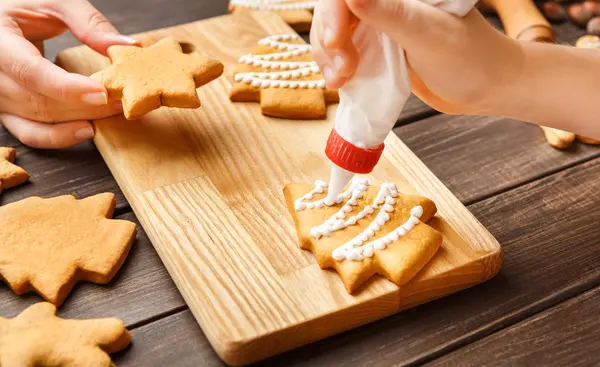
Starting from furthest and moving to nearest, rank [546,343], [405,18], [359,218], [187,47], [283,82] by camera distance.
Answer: [187,47] < [283,82] < [359,218] < [546,343] < [405,18]

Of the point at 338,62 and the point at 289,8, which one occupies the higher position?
the point at 338,62

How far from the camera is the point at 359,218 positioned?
1020 mm

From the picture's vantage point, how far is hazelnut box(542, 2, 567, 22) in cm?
153

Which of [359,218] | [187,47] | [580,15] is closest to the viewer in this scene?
[359,218]

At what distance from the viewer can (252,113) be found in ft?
4.11

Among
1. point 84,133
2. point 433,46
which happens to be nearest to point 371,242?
point 433,46

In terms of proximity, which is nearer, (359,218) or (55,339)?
(55,339)

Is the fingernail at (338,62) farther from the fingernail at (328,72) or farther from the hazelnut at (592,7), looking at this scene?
the hazelnut at (592,7)

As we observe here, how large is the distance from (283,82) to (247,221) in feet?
1.05

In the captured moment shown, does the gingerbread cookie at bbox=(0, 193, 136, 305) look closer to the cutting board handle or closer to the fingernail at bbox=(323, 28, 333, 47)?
the fingernail at bbox=(323, 28, 333, 47)

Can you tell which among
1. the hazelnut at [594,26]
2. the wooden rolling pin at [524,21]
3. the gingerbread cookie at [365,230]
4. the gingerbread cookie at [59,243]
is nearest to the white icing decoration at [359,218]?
the gingerbread cookie at [365,230]

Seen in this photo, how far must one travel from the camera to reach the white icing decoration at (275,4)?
5.00ft

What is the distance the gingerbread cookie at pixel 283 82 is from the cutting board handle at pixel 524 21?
401 mm

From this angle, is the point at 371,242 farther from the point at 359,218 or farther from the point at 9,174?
the point at 9,174
